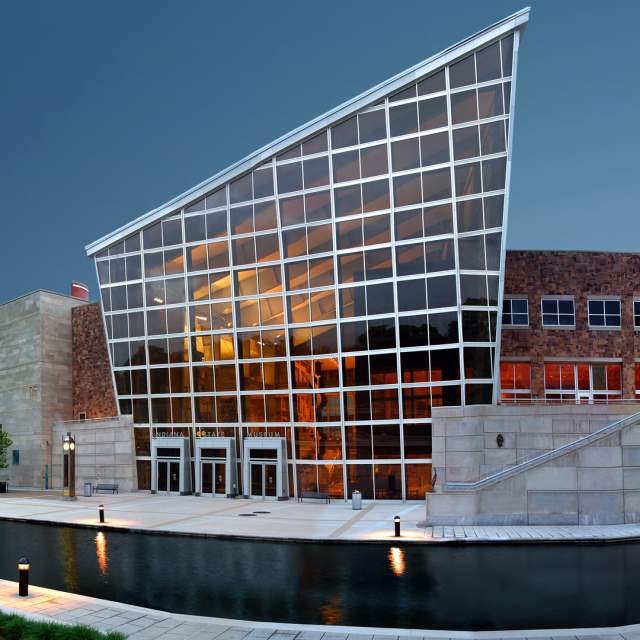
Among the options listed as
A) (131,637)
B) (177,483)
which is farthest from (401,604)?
(177,483)

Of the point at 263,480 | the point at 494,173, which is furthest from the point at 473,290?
the point at 263,480

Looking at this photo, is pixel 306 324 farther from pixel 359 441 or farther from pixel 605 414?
pixel 605 414

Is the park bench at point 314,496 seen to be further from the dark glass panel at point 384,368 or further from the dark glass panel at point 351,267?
the dark glass panel at point 351,267

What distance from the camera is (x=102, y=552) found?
24375mm

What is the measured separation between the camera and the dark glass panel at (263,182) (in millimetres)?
41594

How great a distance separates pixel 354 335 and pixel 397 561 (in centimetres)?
1816

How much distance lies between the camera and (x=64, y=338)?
5359cm

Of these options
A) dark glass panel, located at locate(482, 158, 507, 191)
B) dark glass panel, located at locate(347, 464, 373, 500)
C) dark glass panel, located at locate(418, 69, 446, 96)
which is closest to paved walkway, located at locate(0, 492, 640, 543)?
dark glass panel, located at locate(347, 464, 373, 500)

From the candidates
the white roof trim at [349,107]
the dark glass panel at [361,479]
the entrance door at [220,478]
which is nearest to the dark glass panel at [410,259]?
the white roof trim at [349,107]

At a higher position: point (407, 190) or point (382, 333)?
point (407, 190)

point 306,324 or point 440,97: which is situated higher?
point 440,97

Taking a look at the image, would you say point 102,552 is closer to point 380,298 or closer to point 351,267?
point 380,298

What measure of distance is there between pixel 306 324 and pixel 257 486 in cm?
1063

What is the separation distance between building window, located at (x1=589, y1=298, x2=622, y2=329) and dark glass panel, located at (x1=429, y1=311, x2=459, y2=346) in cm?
1039
